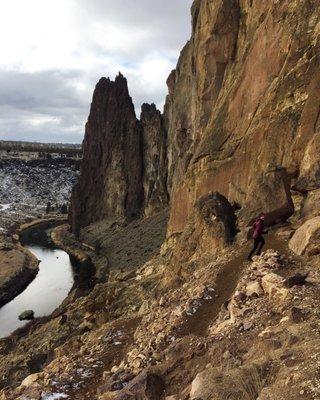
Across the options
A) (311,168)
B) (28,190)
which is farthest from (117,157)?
(311,168)

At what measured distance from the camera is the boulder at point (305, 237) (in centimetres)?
1834

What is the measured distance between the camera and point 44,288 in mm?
71750

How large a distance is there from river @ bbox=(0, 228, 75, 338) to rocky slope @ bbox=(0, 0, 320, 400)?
13.9 m

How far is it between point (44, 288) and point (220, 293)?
5703cm

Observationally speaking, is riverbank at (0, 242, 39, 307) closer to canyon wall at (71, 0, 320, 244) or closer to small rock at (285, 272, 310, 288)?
canyon wall at (71, 0, 320, 244)

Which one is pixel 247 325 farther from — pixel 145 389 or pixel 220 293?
pixel 220 293

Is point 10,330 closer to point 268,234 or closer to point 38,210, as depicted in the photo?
point 268,234

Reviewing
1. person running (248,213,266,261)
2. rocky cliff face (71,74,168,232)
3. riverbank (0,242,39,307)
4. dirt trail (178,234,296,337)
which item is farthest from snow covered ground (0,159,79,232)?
person running (248,213,266,261)

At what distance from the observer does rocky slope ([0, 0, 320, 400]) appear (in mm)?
11953

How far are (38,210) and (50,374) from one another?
14464cm

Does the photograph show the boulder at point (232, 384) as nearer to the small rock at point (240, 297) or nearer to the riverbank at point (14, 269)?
the small rock at point (240, 297)

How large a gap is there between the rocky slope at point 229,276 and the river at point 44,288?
13886 millimetres

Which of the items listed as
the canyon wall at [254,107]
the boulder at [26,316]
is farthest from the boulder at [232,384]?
the boulder at [26,316]

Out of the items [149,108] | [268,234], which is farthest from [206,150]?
[149,108]
